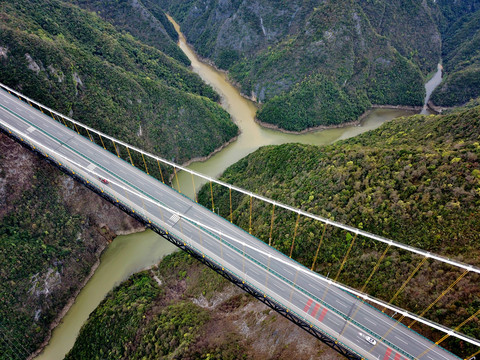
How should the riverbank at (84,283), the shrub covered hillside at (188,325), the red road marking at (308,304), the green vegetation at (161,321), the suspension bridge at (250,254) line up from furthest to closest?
the riverbank at (84,283) < the green vegetation at (161,321) < the shrub covered hillside at (188,325) < the red road marking at (308,304) < the suspension bridge at (250,254)

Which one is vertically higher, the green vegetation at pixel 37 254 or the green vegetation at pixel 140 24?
the green vegetation at pixel 140 24

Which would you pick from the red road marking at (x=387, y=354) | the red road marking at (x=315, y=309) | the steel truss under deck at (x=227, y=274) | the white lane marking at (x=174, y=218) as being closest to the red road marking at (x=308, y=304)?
the red road marking at (x=315, y=309)

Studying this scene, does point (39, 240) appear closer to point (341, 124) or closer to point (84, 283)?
point (84, 283)

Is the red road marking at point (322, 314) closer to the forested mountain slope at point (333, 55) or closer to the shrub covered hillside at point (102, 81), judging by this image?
the shrub covered hillside at point (102, 81)

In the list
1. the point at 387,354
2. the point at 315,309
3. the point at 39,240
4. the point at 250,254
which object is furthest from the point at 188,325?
the point at 39,240

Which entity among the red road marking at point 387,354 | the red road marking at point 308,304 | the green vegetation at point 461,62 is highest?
the green vegetation at point 461,62

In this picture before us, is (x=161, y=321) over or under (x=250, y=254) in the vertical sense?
under

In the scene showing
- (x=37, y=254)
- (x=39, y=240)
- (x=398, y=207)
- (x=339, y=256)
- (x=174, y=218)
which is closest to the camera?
(x=398, y=207)
